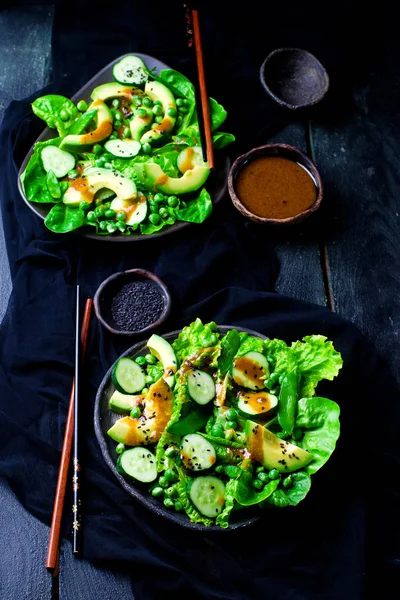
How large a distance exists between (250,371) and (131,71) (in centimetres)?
192

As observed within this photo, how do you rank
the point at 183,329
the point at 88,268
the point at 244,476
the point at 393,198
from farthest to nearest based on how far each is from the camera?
1. the point at 393,198
2. the point at 88,268
3. the point at 183,329
4. the point at 244,476

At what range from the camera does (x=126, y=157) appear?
11.8 feet

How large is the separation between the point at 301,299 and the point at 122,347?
Result: 2.95ft

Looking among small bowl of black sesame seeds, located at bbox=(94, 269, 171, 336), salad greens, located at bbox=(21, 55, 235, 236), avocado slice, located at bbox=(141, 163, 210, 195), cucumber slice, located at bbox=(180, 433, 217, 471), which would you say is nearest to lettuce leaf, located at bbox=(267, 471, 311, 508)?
cucumber slice, located at bbox=(180, 433, 217, 471)

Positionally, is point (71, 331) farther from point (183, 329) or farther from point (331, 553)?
point (331, 553)

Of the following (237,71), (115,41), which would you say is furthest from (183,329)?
(115,41)

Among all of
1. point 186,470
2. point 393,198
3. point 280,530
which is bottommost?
point 280,530

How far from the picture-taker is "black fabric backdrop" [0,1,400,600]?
109 inches

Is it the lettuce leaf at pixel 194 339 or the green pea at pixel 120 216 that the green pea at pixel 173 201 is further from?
the lettuce leaf at pixel 194 339

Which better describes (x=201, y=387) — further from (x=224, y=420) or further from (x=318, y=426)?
(x=318, y=426)

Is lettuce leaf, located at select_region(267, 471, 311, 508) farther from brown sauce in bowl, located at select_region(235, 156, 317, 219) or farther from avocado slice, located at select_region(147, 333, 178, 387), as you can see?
brown sauce in bowl, located at select_region(235, 156, 317, 219)

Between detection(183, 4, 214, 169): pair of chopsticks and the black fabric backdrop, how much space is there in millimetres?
306

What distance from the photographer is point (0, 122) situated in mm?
4039

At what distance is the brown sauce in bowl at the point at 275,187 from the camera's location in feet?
11.3
